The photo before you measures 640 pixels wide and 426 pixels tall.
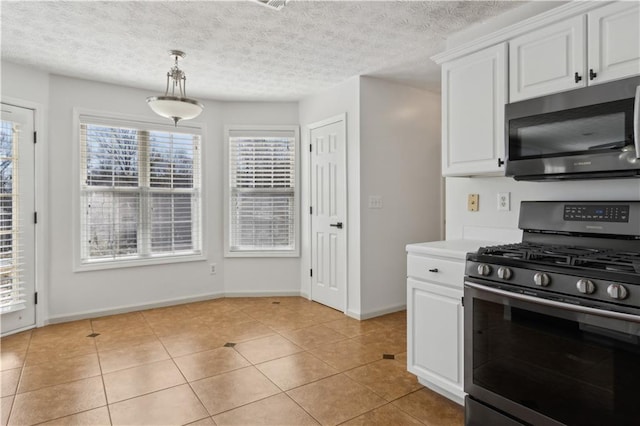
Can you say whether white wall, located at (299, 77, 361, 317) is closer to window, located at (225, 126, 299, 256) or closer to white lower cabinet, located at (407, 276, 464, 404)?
window, located at (225, 126, 299, 256)

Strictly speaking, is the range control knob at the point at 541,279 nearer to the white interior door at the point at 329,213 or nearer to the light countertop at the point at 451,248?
the light countertop at the point at 451,248

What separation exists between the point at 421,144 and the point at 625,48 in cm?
255

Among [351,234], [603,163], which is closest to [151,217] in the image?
[351,234]

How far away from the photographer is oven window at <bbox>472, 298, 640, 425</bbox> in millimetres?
1438

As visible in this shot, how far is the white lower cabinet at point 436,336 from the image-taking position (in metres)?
2.16

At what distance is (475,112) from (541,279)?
117cm

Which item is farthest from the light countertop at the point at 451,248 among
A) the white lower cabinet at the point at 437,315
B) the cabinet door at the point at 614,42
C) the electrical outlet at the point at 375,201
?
the electrical outlet at the point at 375,201

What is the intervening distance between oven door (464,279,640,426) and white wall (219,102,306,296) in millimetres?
3085

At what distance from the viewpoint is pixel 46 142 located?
12.1 feet

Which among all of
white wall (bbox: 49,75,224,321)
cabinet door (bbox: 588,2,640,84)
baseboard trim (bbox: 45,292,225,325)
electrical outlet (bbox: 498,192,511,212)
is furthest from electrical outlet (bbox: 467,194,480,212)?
baseboard trim (bbox: 45,292,225,325)

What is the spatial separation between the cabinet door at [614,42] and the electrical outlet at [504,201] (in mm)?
797

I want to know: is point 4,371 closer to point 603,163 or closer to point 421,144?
point 603,163

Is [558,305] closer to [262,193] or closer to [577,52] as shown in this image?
[577,52]

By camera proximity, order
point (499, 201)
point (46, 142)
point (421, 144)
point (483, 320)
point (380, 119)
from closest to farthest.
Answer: point (483, 320) → point (499, 201) → point (46, 142) → point (380, 119) → point (421, 144)
